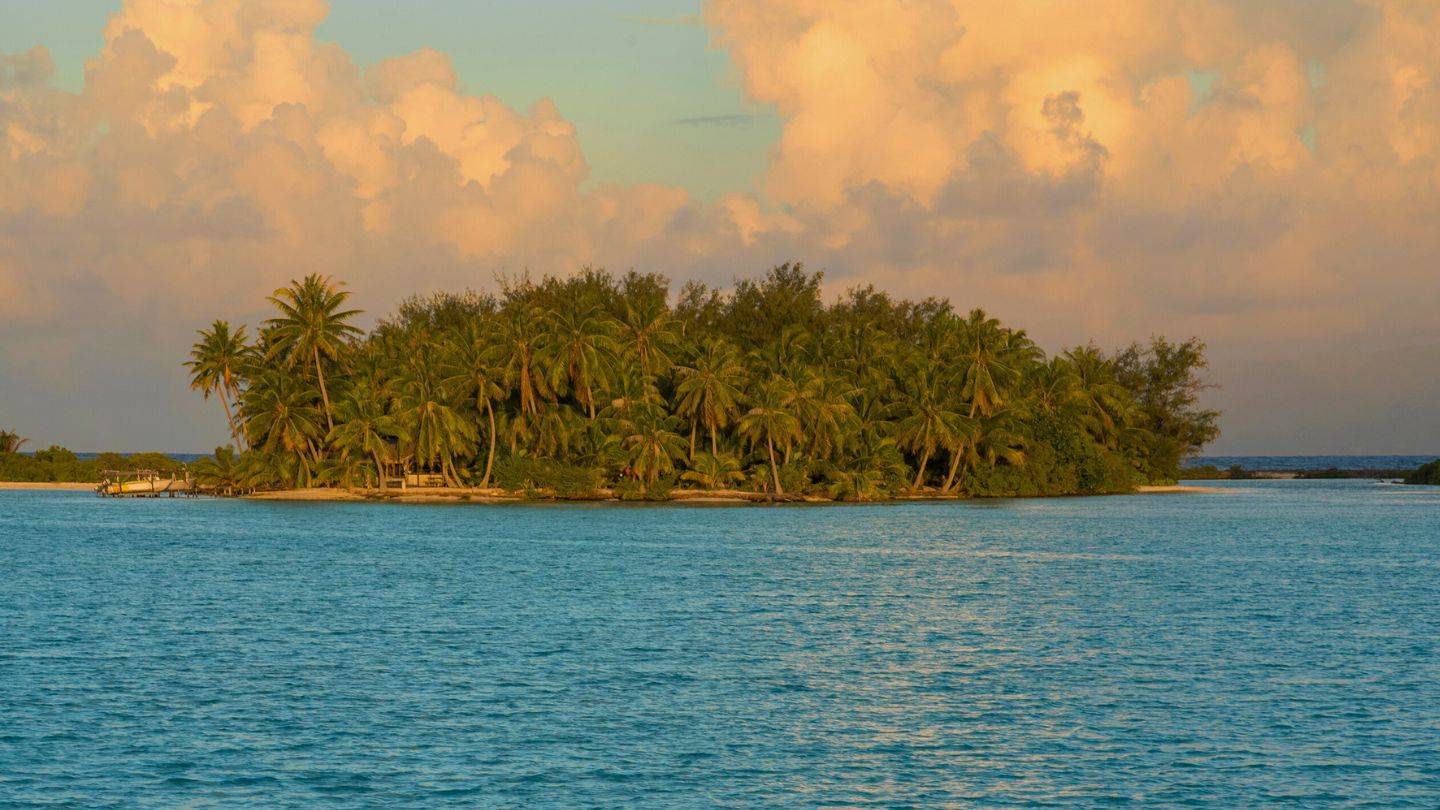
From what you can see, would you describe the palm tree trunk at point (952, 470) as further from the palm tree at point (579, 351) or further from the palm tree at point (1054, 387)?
the palm tree at point (579, 351)

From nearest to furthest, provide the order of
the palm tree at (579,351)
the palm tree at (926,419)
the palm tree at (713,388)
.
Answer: the palm tree at (579,351) < the palm tree at (713,388) < the palm tree at (926,419)

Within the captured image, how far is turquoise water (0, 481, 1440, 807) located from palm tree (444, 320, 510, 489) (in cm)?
3980

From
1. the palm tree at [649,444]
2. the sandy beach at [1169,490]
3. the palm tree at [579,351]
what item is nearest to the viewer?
the palm tree at [579,351]

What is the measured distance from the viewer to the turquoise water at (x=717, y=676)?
21391 millimetres

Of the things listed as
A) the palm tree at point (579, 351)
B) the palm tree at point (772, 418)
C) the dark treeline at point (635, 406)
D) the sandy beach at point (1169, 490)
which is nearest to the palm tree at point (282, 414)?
the dark treeline at point (635, 406)

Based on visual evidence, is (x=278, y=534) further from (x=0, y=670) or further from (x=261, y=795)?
(x=261, y=795)

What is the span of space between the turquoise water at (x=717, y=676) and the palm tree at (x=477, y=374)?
39.8 metres

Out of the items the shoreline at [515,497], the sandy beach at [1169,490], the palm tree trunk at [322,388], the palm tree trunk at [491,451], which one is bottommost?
the sandy beach at [1169,490]

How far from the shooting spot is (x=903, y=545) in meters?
67.9

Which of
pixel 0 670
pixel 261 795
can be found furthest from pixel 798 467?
pixel 261 795

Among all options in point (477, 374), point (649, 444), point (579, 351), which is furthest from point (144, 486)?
point (649, 444)

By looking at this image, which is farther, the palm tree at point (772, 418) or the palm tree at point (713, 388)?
the palm tree at point (713, 388)

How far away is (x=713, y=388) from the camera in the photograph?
10094 cm

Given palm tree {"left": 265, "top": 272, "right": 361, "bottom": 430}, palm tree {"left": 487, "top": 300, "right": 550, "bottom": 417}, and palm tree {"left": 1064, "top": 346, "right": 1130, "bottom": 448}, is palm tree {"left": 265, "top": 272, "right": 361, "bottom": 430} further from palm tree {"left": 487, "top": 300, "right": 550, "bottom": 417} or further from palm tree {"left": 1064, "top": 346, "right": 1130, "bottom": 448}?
palm tree {"left": 1064, "top": 346, "right": 1130, "bottom": 448}
